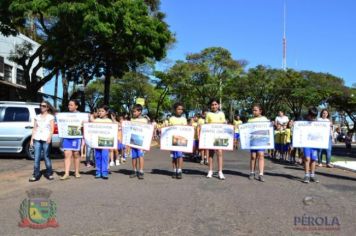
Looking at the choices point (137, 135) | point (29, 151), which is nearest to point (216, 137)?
point (137, 135)

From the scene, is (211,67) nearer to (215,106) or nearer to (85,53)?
(85,53)

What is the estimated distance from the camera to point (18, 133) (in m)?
17.0

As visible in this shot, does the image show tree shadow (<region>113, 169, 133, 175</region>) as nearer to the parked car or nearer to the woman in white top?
the woman in white top

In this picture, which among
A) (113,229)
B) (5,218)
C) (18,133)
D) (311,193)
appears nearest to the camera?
(113,229)

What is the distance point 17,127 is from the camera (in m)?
17.0

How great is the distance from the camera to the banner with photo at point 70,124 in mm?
11708

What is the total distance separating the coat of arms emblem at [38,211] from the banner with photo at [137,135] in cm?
310

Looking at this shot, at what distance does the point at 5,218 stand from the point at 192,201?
3057mm

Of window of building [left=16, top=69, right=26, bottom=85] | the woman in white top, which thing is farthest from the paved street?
window of building [left=16, top=69, right=26, bottom=85]

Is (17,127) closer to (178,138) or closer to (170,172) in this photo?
(170,172)

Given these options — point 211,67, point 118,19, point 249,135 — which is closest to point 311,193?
point 249,135

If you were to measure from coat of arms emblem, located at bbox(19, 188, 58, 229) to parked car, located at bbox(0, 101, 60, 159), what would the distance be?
796cm

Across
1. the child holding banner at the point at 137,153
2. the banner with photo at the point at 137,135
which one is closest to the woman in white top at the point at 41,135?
the banner with photo at the point at 137,135

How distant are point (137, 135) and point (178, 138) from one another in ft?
3.05
